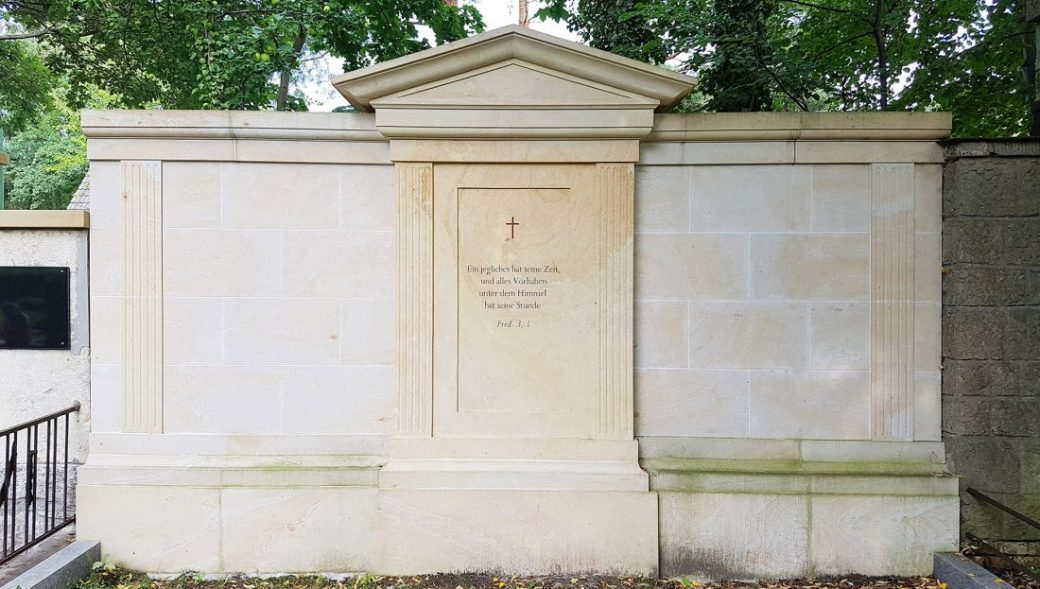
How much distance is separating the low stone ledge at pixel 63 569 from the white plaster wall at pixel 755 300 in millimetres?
4031

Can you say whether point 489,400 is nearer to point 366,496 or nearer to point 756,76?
point 366,496

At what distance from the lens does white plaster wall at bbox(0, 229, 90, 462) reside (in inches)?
176

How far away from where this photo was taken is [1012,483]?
14.0ft

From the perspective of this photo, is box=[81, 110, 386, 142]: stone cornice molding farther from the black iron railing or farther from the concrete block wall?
the concrete block wall

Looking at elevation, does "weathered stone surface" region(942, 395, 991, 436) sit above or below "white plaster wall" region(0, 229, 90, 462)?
below

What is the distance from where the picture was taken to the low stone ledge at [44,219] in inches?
172

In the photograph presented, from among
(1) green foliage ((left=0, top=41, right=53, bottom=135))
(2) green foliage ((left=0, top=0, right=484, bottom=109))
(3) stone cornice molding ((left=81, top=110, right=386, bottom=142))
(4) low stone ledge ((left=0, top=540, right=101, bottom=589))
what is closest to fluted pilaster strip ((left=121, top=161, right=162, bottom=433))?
(3) stone cornice molding ((left=81, top=110, right=386, bottom=142))

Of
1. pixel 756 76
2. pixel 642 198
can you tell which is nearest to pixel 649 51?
pixel 756 76

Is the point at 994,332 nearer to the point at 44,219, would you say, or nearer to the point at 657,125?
the point at 657,125

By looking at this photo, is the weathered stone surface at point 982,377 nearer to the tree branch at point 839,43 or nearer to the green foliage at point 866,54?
the green foliage at point 866,54

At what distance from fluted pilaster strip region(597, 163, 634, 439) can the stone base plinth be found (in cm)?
57

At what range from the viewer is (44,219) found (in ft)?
14.5

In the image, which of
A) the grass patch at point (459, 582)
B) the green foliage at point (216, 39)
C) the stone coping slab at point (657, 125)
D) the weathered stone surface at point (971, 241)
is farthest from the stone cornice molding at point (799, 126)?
the green foliage at point (216, 39)

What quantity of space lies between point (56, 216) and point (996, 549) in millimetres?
7330
